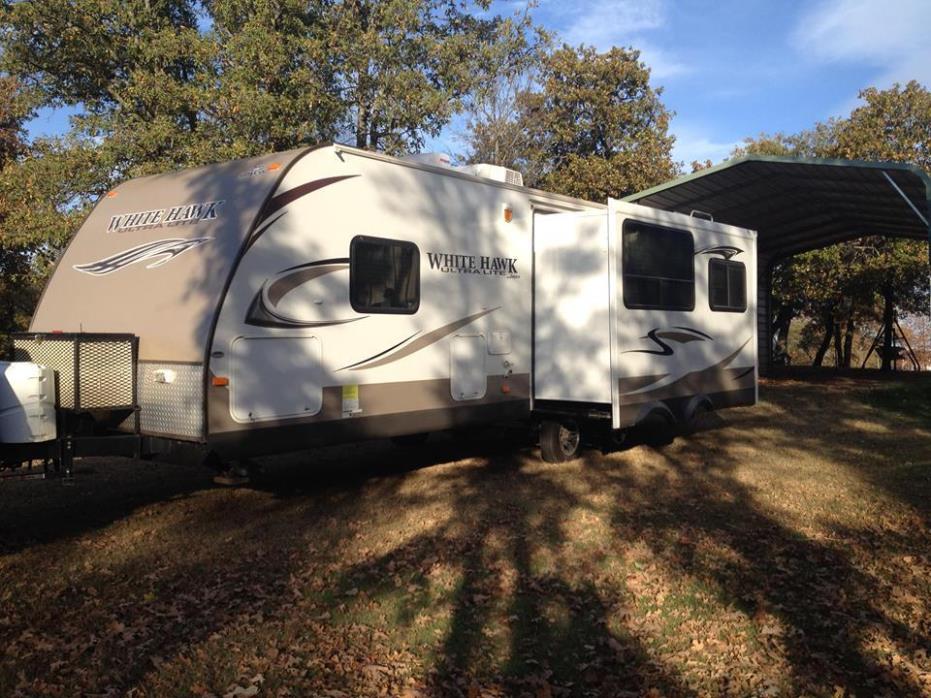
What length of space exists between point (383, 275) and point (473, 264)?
120cm

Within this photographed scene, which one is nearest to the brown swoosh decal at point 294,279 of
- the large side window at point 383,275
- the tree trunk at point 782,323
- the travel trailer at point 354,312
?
the travel trailer at point 354,312

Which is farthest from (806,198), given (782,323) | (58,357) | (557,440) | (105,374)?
(782,323)

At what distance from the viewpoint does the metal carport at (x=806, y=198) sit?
12.1 m

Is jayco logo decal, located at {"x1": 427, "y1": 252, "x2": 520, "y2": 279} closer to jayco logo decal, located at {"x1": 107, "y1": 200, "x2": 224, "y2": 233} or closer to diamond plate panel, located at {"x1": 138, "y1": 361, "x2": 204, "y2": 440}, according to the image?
jayco logo decal, located at {"x1": 107, "y1": 200, "x2": 224, "y2": 233}

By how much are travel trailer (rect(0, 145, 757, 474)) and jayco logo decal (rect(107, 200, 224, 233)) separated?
0.02 meters

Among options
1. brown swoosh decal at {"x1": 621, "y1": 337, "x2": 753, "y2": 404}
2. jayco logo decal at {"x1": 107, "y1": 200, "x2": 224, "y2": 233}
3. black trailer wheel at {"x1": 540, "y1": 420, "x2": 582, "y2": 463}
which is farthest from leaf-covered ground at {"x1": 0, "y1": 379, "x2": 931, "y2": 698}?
jayco logo decal at {"x1": 107, "y1": 200, "x2": 224, "y2": 233}

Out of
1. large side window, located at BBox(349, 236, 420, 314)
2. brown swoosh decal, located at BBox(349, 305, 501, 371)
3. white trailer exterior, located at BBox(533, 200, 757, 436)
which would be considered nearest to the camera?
large side window, located at BBox(349, 236, 420, 314)

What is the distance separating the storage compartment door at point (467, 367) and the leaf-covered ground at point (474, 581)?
97 cm

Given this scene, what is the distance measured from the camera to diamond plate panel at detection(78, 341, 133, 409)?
5.62 m

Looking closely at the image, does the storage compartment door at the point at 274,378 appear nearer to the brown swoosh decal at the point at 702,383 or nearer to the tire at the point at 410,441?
the tire at the point at 410,441

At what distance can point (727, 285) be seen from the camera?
1023 cm

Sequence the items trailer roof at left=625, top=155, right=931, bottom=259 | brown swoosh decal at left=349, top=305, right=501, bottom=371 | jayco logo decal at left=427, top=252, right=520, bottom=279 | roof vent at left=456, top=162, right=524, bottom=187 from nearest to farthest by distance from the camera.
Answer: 1. brown swoosh decal at left=349, top=305, right=501, bottom=371
2. jayco logo decal at left=427, top=252, right=520, bottom=279
3. roof vent at left=456, top=162, right=524, bottom=187
4. trailer roof at left=625, top=155, right=931, bottom=259

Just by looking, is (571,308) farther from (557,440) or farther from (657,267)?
(557,440)

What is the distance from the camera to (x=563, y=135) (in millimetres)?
24812
